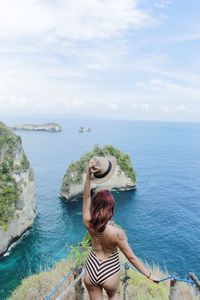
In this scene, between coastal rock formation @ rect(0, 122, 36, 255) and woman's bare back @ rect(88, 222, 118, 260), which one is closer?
woman's bare back @ rect(88, 222, 118, 260)

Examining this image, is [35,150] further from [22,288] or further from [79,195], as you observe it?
[22,288]

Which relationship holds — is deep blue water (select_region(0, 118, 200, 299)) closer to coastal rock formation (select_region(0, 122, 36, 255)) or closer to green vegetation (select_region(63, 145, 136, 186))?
coastal rock formation (select_region(0, 122, 36, 255))

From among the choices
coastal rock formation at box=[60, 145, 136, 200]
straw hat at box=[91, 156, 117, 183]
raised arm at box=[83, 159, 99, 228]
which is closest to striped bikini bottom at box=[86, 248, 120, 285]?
raised arm at box=[83, 159, 99, 228]

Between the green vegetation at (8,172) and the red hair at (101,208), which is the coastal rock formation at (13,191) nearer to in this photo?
the green vegetation at (8,172)

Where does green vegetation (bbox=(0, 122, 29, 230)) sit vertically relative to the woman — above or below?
below

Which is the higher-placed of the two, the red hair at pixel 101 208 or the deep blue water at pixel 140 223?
the red hair at pixel 101 208

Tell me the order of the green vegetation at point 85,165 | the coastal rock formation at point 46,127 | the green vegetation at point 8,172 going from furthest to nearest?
the coastal rock formation at point 46,127 < the green vegetation at point 85,165 < the green vegetation at point 8,172

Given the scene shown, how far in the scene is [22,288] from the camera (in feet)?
42.8

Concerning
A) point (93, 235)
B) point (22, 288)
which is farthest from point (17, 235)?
point (93, 235)

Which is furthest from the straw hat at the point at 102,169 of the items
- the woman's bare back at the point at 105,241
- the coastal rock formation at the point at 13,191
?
the coastal rock formation at the point at 13,191

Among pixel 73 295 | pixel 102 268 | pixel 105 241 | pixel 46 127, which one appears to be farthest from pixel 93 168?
pixel 46 127

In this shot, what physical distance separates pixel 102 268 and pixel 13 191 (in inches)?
1285

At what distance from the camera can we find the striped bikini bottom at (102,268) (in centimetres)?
479

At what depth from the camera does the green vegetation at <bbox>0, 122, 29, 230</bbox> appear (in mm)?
34312
